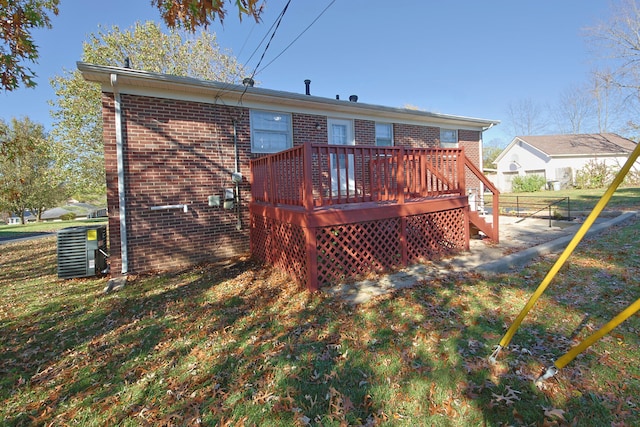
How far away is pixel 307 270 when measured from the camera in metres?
4.69

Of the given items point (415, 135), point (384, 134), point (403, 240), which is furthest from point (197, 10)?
point (415, 135)

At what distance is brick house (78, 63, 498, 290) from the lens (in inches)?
236

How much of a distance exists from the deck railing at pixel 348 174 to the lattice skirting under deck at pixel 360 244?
0.45 meters

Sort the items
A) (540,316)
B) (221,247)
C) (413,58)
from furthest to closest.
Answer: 1. (413,58)
2. (221,247)
3. (540,316)

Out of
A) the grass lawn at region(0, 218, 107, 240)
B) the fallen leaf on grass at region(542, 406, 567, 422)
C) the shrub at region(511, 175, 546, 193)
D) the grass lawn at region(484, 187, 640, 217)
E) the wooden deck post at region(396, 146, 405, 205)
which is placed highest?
the shrub at region(511, 175, 546, 193)

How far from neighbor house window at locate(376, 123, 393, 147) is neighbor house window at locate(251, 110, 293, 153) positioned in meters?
3.04

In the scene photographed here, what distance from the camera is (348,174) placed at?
617 centimetres

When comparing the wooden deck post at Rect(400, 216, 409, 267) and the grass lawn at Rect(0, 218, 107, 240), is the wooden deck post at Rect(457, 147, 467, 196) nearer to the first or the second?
the wooden deck post at Rect(400, 216, 409, 267)

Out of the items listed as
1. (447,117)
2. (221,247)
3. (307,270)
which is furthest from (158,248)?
(447,117)

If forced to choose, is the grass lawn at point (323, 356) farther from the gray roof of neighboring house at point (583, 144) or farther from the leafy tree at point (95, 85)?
the gray roof of neighboring house at point (583, 144)

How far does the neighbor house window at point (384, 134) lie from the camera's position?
950cm

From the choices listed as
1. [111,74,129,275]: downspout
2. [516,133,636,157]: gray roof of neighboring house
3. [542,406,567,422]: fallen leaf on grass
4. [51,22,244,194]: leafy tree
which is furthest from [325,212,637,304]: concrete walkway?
[516,133,636,157]: gray roof of neighboring house

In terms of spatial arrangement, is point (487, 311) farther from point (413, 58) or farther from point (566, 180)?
point (566, 180)

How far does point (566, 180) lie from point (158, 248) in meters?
30.6
